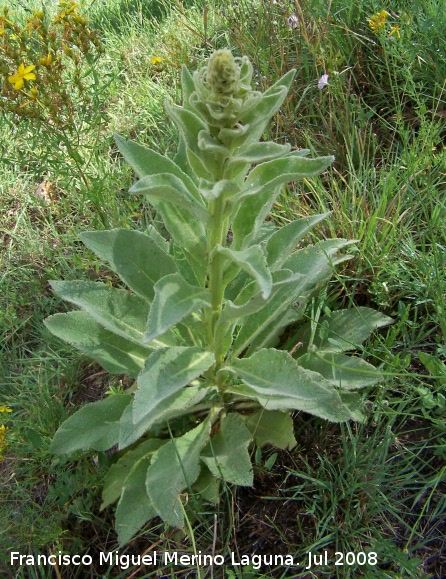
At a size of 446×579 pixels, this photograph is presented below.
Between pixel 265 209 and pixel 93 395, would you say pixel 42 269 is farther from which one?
pixel 265 209

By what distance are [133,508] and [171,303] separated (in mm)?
767

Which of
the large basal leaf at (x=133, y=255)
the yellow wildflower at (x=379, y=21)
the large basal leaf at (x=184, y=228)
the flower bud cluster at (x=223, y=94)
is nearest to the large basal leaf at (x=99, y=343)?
the large basal leaf at (x=133, y=255)

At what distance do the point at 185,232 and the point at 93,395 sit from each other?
1047 millimetres

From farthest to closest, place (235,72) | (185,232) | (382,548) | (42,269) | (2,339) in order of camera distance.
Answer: (42,269) < (2,339) < (185,232) < (382,548) < (235,72)

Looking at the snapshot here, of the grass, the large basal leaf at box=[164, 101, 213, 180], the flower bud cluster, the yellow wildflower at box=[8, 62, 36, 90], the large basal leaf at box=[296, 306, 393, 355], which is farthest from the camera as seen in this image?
the yellow wildflower at box=[8, 62, 36, 90]

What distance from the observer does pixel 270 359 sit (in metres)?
1.83

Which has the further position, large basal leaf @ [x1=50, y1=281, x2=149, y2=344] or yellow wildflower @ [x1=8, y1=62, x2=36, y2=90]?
yellow wildflower @ [x1=8, y1=62, x2=36, y2=90]

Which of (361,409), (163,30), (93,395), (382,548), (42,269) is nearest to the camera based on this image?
(382,548)

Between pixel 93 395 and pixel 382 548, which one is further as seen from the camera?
pixel 93 395

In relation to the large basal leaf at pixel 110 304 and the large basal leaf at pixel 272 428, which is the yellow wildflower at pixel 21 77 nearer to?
the large basal leaf at pixel 110 304

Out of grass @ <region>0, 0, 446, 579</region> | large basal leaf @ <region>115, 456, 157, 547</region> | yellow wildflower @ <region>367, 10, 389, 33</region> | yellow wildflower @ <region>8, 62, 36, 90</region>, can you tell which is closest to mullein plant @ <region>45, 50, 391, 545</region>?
large basal leaf @ <region>115, 456, 157, 547</region>

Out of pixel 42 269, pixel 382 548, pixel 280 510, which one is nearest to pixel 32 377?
pixel 42 269

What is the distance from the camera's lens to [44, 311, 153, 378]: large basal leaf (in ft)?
6.82

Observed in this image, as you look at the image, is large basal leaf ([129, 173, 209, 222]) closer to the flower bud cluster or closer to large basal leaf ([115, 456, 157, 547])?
the flower bud cluster
